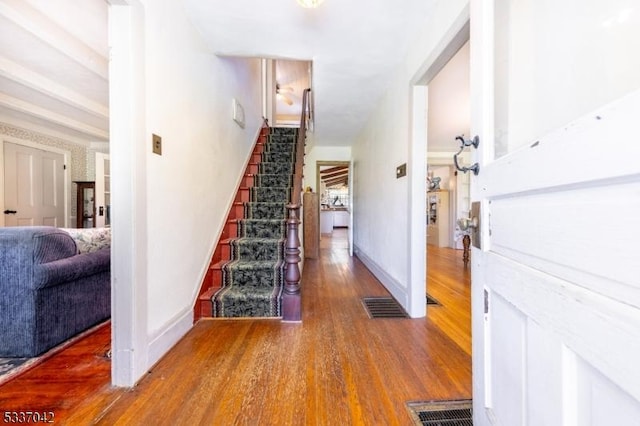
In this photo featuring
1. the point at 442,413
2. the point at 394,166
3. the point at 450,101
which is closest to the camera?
the point at 442,413

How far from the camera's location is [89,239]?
1952mm

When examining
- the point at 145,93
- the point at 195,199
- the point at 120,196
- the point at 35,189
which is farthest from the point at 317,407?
the point at 35,189

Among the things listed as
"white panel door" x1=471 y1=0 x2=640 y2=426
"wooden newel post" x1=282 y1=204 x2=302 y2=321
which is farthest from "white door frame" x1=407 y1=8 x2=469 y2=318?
"white panel door" x1=471 y1=0 x2=640 y2=426

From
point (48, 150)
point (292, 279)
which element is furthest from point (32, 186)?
point (292, 279)

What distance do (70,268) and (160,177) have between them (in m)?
0.85

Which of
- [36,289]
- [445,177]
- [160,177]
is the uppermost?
[445,177]

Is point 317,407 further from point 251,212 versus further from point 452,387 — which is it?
point 251,212

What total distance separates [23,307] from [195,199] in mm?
1143

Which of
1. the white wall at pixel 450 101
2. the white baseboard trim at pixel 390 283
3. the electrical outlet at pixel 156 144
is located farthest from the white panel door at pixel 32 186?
the white wall at pixel 450 101

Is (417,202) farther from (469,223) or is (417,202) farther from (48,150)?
(48,150)

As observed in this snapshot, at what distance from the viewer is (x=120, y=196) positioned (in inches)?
52.1

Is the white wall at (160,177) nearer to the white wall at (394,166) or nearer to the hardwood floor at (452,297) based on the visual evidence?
the white wall at (394,166)

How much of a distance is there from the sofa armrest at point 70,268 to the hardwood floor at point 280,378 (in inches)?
18.5

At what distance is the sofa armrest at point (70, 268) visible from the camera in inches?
59.9
